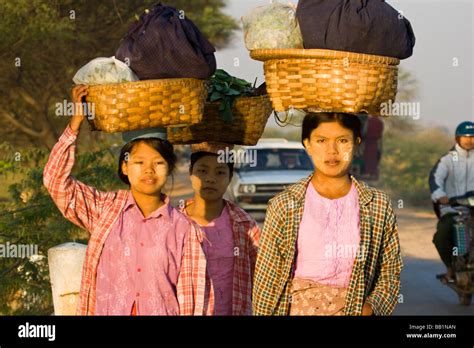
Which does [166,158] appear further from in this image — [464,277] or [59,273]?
[464,277]

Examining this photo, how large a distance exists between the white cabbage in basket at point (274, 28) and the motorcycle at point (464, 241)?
648 centimetres

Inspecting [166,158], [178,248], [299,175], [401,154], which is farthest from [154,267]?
[401,154]

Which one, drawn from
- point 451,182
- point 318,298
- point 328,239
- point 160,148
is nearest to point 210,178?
point 160,148

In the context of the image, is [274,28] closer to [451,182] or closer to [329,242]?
[329,242]

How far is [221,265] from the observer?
628 cm

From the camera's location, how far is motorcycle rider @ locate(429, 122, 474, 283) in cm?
1174

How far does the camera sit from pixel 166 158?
555 centimetres

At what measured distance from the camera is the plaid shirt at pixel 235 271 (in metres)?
5.43

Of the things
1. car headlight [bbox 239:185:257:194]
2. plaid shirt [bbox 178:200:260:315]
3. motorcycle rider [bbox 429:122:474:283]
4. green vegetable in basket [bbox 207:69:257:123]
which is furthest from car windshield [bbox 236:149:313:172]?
green vegetable in basket [bbox 207:69:257:123]

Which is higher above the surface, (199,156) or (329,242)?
(199,156)

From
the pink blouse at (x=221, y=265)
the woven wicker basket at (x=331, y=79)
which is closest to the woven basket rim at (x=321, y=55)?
the woven wicker basket at (x=331, y=79)

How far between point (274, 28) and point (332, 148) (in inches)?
26.0

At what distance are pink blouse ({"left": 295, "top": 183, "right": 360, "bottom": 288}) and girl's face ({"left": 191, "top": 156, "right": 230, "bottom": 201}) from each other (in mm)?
985

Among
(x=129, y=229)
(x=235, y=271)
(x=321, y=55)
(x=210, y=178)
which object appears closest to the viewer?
(x=321, y=55)
